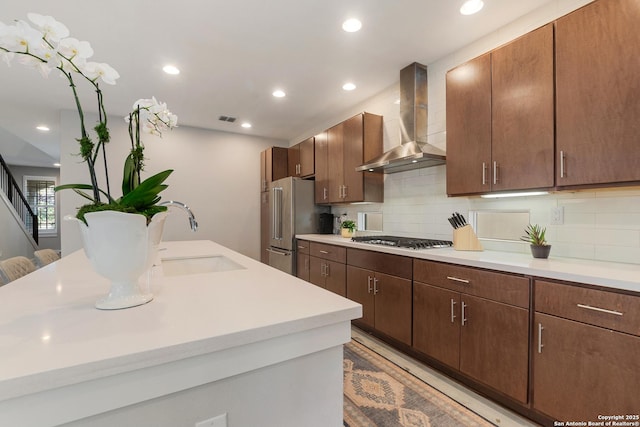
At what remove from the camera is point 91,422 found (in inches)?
21.8

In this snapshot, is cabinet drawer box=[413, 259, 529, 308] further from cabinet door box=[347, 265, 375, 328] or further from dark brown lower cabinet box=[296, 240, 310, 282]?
dark brown lower cabinet box=[296, 240, 310, 282]

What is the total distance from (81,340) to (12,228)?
6.50 meters

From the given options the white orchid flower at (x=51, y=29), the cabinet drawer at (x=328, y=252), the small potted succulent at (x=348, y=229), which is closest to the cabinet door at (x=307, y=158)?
the small potted succulent at (x=348, y=229)

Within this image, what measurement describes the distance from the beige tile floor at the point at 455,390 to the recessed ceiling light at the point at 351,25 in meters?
2.67

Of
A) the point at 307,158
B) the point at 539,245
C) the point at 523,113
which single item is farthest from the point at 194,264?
the point at 307,158

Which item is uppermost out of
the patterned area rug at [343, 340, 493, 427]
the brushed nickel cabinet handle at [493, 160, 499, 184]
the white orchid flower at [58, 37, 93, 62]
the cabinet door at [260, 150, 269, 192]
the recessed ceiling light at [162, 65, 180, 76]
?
the recessed ceiling light at [162, 65, 180, 76]

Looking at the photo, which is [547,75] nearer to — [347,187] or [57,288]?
[347,187]

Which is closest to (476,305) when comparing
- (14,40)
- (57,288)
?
(57,288)

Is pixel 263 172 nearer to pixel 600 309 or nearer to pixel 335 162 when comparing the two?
pixel 335 162

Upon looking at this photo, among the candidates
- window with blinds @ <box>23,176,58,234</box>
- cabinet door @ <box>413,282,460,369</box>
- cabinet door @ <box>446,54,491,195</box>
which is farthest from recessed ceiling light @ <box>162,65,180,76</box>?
window with blinds @ <box>23,176,58,234</box>

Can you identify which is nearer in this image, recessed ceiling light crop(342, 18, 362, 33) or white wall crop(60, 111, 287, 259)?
recessed ceiling light crop(342, 18, 362, 33)

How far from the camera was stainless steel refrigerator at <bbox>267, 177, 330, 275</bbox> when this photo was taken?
402 centimetres

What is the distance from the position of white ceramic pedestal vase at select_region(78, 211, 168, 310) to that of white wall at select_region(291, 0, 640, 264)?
2356 mm

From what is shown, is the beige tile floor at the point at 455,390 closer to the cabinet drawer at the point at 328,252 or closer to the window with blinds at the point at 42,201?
the cabinet drawer at the point at 328,252
